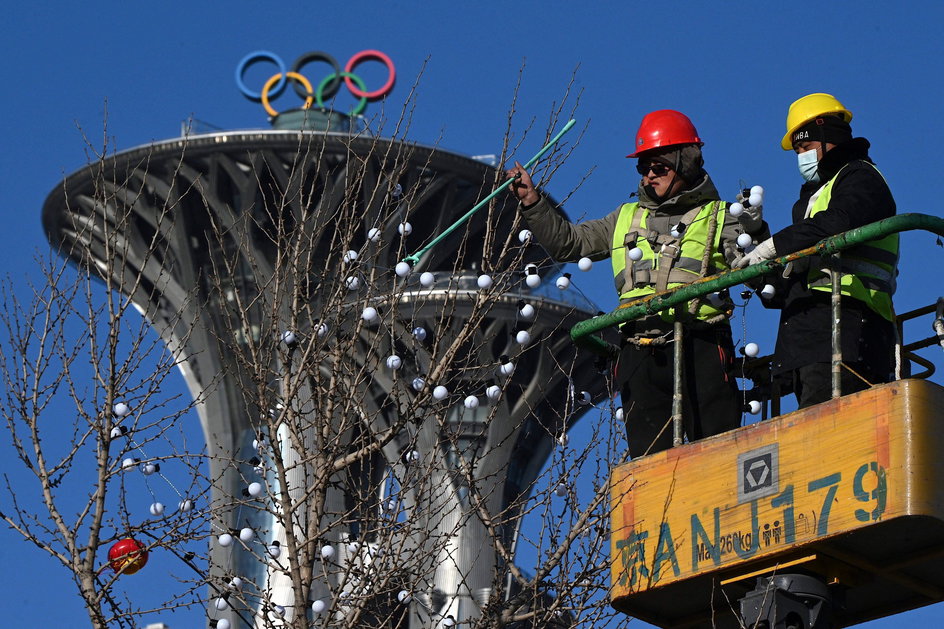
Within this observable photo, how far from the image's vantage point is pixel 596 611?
39.2 ft

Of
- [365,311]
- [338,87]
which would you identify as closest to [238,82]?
[338,87]

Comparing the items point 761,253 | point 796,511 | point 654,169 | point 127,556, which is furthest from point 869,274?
point 127,556

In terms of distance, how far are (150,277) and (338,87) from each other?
331 inches

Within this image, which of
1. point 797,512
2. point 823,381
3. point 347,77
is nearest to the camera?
point 797,512

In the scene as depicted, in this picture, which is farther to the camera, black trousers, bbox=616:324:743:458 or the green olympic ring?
the green olympic ring

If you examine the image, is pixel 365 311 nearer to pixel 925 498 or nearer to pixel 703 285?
pixel 703 285

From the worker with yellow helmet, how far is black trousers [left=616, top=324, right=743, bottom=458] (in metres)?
0.42

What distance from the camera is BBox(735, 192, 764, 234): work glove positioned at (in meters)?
9.22

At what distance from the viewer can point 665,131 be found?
9.74 meters

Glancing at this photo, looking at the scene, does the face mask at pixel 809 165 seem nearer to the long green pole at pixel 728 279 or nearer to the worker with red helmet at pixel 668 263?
the worker with red helmet at pixel 668 263

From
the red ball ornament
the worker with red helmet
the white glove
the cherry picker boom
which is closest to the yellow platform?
the cherry picker boom

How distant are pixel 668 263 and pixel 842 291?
1039 mm

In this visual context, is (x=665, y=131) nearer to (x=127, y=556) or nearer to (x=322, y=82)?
(x=127, y=556)

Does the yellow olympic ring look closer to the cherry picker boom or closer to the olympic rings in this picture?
the olympic rings
